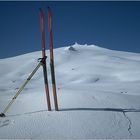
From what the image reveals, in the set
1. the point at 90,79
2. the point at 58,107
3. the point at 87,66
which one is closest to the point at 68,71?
the point at 87,66

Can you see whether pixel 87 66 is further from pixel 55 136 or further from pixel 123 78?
pixel 55 136

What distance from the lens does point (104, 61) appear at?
27406 millimetres

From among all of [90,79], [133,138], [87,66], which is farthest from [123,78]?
[133,138]

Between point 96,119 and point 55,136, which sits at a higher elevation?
point 96,119

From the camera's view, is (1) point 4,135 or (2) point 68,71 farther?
(2) point 68,71

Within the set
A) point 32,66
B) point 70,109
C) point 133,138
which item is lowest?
point 133,138

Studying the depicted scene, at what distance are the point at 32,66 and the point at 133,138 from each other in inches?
871

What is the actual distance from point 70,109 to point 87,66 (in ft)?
57.7

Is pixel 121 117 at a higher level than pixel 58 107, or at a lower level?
lower

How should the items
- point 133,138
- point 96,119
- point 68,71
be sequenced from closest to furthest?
1. point 133,138
2. point 96,119
3. point 68,71

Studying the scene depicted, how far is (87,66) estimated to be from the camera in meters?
25.0

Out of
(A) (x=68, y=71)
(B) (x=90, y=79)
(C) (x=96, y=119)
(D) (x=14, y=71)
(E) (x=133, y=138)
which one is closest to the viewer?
(E) (x=133, y=138)

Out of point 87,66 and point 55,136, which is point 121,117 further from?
point 87,66

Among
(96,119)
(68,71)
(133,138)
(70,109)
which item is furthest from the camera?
(68,71)
